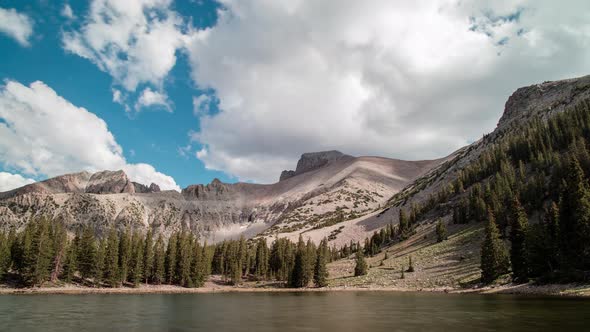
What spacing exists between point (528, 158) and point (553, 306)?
139 meters

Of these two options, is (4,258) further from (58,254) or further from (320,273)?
(320,273)

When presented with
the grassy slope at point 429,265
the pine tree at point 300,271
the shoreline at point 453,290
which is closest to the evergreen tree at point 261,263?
the pine tree at point 300,271

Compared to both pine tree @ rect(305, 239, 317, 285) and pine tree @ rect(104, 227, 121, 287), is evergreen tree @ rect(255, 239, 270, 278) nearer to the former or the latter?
pine tree @ rect(305, 239, 317, 285)

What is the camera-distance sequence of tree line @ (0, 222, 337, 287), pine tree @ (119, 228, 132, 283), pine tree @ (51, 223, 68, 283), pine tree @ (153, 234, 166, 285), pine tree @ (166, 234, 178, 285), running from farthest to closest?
pine tree @ (166, 234, 178, 285) → pine tree @ (153, 234, 166, 285) → pine tree @ (119, 228, 132, 283) → pine tree @ (51, 223, 68, 283) → tree line @ (0, 222, 337, 287)

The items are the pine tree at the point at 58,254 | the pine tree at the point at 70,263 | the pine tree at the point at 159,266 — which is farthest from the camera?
the pine tree at the point at 159,266

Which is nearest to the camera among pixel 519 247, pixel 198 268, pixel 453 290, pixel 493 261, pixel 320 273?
pixel 519 247

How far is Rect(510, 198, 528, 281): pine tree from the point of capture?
68.1 m

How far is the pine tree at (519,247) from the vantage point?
68.1 m

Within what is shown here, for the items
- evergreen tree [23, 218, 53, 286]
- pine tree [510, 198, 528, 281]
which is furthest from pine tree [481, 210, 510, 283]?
evergreen tree [23, 218, 53, 286]

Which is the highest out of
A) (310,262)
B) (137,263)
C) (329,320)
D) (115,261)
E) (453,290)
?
(115,261)

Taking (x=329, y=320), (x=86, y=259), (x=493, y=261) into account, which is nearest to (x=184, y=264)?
(x=86, y=259)

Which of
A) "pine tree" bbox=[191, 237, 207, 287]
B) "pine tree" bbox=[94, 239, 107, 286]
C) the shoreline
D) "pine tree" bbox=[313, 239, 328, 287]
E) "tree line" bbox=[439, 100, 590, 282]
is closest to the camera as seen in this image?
the shoreline

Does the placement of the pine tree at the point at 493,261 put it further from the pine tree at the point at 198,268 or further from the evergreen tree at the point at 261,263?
the evergreen tree at the point at 261,263

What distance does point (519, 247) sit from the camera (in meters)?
70.1
